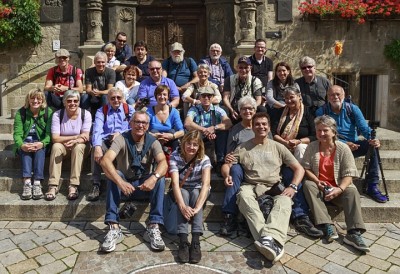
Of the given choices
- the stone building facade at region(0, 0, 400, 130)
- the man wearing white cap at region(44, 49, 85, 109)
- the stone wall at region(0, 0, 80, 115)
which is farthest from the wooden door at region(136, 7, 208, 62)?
the man wearing white cap at region(44, 49, 85, 109)

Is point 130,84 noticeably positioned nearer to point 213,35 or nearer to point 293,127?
point 293,127

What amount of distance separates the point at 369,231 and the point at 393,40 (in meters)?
6.35

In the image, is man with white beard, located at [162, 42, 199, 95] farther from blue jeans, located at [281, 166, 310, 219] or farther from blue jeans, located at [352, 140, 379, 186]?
blue jeans, located at [352, 140, 379, 186]

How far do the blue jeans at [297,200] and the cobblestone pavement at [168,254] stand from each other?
0.22 m

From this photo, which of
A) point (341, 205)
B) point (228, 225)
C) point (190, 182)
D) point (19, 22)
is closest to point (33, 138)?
point (190, 182)

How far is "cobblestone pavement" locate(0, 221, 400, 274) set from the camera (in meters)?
3.70

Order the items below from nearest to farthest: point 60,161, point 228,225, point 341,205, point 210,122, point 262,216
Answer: point 262,216, point 228,225, point 341,205, point 60,161, point 210,122

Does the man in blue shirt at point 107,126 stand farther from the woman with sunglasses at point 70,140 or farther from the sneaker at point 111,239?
the sneaker at point 111,239

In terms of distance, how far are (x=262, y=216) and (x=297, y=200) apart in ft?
1.92

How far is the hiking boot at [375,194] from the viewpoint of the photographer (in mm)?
4891

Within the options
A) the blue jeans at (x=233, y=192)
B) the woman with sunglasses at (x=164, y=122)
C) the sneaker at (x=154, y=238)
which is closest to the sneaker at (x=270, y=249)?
the blue jeans at (x=233, y=192)

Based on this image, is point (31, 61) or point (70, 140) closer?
point (70, 140)

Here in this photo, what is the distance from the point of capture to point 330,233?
14.0ft

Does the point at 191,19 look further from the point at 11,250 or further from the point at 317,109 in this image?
the point at 11,250
